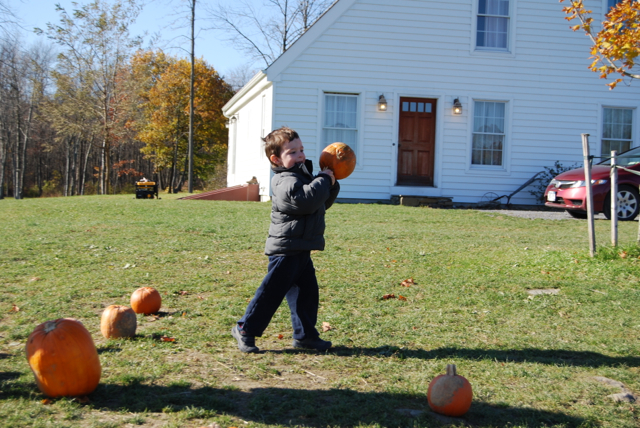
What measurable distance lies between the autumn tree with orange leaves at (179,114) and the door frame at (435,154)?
25.2 meters

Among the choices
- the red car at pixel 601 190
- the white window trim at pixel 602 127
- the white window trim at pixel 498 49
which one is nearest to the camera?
the red car at pixel 601 190

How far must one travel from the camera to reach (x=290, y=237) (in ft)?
11.6

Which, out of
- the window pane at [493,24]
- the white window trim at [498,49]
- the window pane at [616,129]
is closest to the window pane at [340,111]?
the white window trim at [498,49]

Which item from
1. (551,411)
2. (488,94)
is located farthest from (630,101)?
(551,411)

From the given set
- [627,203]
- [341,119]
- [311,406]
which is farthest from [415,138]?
[311,406]

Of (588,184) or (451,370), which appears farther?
(588,184)

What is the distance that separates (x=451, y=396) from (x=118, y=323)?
229 cm

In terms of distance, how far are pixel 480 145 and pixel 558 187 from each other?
417 centimetres

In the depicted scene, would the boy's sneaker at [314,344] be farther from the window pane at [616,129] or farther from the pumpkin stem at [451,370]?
the window pane at [616,129]

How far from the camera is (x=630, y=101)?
657 inches

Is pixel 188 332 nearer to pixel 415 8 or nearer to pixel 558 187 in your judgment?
pixel 558 187

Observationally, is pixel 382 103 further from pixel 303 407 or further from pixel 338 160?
pixel 303 407

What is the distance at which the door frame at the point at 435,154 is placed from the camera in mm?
15828

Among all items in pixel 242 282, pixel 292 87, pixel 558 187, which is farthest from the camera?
pixel 292 87
